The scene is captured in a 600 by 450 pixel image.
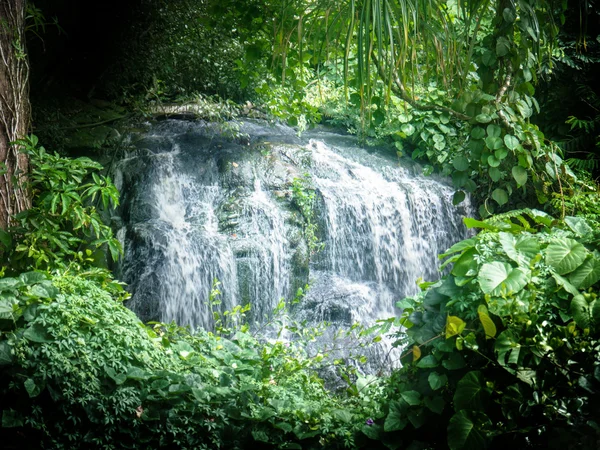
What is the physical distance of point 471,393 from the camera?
2230 millimetres

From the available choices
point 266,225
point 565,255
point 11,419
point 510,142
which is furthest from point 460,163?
point 11,419

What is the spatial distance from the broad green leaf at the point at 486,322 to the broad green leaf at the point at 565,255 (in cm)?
38

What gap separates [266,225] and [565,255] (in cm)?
332

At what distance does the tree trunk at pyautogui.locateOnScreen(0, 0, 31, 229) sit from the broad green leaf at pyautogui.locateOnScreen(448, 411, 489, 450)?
2.77 meters

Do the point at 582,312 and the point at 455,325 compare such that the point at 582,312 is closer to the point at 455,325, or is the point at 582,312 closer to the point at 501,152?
the point at 455,325

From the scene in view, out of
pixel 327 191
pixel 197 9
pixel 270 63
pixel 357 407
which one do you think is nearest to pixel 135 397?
pixel 357 407

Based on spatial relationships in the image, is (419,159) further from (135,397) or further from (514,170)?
(135,397)

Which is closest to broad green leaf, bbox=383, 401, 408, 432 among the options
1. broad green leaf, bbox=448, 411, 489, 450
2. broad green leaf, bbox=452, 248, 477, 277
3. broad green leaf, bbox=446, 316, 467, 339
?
broad green leaf, bbox=448, 411, 489, 450

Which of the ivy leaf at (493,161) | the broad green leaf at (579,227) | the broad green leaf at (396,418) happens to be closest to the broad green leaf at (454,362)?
the broad green leaf at (396,418)

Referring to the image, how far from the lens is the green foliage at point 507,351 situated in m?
2.16

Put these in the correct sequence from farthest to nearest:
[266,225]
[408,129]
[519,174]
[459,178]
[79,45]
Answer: [408,129]
[79,45]
[266,225]
[459,178]
[519,174]

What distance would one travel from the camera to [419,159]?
22.6ft

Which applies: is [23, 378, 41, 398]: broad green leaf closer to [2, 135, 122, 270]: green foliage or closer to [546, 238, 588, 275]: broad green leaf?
[2, 135, 122, 270]: green foliage

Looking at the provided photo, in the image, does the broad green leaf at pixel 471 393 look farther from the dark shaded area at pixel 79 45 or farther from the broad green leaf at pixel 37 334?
the dark shaded area at pixel 79 45
